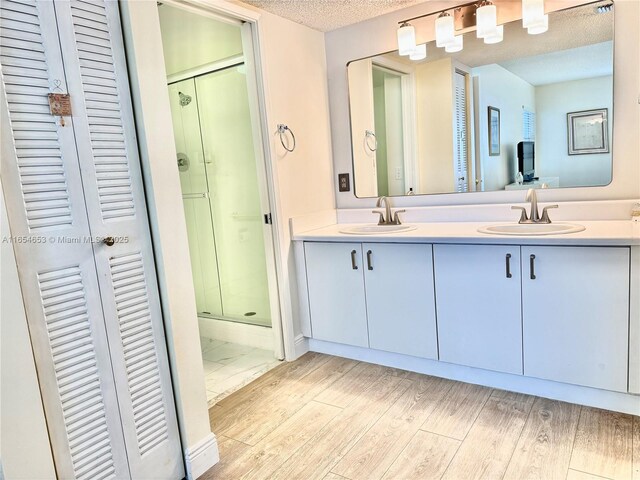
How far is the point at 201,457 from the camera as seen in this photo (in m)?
1.71

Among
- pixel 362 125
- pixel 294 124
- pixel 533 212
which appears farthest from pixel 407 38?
pixel 533 212

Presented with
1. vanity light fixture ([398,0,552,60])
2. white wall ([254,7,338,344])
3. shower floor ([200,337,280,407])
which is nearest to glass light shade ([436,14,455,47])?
vanity light fixture ([398,0,552,60])

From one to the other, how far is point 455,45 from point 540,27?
46 cm

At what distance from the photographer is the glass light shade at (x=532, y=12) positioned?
88.8 inches

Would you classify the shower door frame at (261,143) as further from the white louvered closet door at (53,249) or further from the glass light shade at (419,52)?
the white louvered closet door at (53,249)

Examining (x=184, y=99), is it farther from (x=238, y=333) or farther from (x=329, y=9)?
(x=238, y=333)

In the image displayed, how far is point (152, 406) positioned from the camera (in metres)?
1.58

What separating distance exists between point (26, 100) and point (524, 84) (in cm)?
238

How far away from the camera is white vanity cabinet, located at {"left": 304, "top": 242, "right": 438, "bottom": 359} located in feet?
7.68

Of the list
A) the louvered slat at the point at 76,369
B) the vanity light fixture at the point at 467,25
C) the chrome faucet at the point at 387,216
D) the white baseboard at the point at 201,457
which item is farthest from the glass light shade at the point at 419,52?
the white baseboard at the point at 201,457

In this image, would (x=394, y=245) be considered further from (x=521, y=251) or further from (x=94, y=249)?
(x=94, y=249)

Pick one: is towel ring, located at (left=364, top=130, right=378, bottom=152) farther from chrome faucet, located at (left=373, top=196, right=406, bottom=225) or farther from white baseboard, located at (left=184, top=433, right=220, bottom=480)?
white baseboard, located at (left=184, top=433, right=220, bottom=480)

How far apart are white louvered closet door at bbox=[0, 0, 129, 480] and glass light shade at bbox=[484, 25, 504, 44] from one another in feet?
7.13

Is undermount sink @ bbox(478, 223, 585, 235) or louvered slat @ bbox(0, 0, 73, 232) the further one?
undermount sink @ bbox(478, 223, 585, 235)
